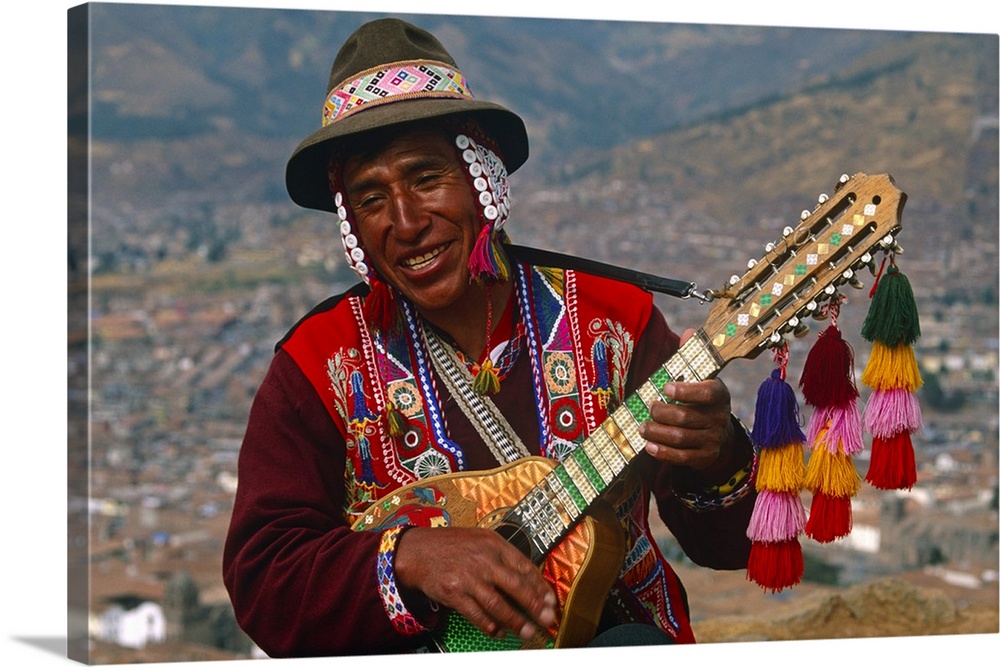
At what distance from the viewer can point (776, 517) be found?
12.4 ft

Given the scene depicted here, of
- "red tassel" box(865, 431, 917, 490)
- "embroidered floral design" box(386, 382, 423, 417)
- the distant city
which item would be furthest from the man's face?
the distant city

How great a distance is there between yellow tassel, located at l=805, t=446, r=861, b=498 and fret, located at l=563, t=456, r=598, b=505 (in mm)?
533

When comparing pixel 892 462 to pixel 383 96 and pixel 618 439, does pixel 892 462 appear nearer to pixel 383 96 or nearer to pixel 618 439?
pixel 618 439

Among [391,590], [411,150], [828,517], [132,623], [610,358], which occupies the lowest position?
[132,623]

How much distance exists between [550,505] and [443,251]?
2.34 ft

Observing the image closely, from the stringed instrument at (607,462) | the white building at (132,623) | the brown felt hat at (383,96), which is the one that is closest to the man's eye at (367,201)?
the brown felt hat at (383,96)

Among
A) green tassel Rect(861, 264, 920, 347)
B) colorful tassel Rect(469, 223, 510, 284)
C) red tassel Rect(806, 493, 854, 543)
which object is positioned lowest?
red tassel Rect(806, 493, 854, 543)

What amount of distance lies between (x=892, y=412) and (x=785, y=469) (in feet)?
0.97

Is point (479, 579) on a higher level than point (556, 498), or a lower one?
lower

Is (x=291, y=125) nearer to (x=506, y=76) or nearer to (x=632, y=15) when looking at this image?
(x=506, y=76)

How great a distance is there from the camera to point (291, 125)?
7371mm

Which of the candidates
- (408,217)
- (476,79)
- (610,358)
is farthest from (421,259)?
(476,79)

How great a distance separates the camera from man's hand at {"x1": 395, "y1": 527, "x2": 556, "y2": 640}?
371 cm

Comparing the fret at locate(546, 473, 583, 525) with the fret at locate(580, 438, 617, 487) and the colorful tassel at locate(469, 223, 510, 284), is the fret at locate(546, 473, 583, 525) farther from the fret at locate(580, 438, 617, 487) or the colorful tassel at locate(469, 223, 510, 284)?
the colorful tassel at locate(469, 223, 510, 284)
